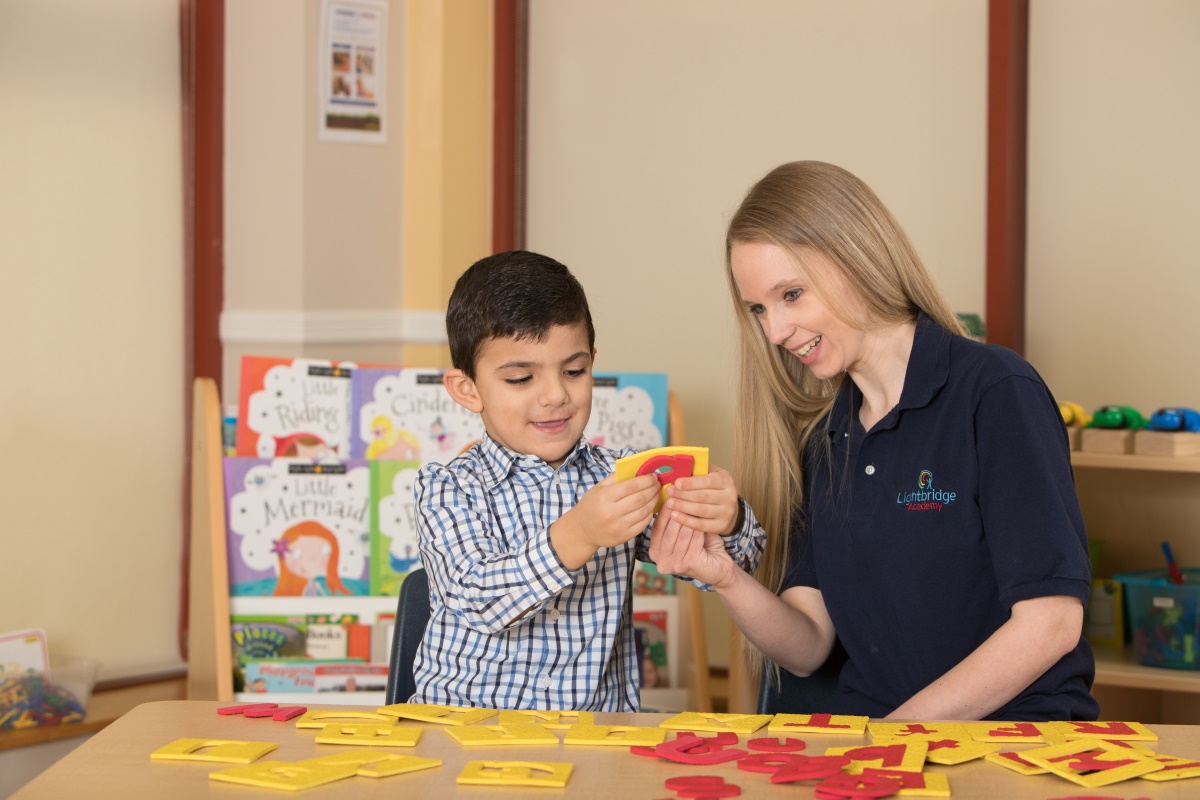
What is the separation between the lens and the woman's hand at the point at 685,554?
1648 mm

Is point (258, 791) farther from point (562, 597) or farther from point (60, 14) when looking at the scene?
point (60, 14)

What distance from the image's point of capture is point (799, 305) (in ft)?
5.57

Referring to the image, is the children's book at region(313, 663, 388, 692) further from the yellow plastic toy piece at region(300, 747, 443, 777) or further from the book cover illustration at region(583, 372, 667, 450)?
the yellow plastic toy piece at region(300, 747, 443, 777)

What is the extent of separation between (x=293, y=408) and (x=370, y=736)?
154 cm

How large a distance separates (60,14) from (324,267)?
3.09ft

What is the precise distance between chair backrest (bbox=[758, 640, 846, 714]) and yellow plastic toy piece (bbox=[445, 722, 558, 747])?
650 mm

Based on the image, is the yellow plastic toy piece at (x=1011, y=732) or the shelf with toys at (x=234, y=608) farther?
the shelf with toys at (x=234, y=608)

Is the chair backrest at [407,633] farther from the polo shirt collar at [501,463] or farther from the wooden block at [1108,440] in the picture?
the wooden block at [1108,440]

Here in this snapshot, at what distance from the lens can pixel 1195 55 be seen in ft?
9.58

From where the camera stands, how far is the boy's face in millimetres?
1646

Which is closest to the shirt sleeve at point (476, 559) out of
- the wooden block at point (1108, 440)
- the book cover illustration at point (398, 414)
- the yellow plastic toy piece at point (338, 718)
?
the yellow plastic toy piece at point (338, 718)

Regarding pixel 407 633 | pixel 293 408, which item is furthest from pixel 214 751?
pixel 293 408

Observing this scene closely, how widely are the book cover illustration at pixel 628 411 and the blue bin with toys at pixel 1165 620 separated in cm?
113

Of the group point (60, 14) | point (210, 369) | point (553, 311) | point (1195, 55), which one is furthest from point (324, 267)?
point (1195, 55)
